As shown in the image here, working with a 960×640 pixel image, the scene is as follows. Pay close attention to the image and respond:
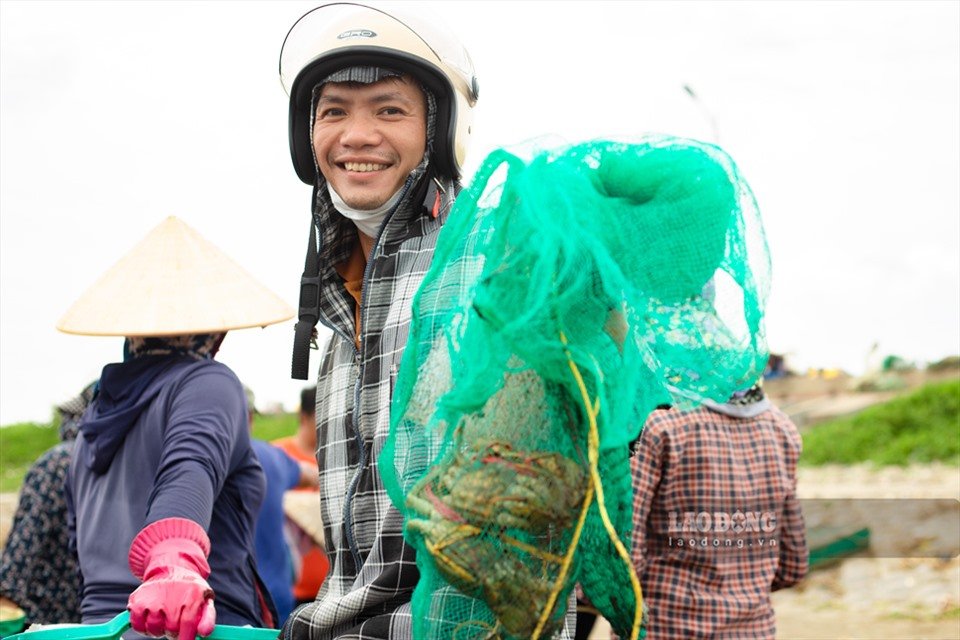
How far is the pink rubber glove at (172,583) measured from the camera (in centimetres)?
304

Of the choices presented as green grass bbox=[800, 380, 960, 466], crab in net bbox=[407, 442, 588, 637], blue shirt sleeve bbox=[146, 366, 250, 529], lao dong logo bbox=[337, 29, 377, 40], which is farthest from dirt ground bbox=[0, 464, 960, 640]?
crab in net bbox=[407, 442, 588, 637]

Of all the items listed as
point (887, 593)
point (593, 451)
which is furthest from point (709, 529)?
point (887, 593)

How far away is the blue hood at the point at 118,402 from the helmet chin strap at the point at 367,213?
1256 mm

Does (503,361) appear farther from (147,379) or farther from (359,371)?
(147,379)

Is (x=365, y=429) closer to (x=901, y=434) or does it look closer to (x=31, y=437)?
(x=901, y=434)

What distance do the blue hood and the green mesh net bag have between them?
199 centimetres

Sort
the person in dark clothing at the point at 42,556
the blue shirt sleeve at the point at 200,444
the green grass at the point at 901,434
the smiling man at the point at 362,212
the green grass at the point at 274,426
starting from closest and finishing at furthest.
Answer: the smiling man at the point at 362,212, the blue shirt sleeve at the point at 200,444, the person in dark clothing at the point at 42,556, the green grass at the point at 901,434, the green grass at the point at 274,426

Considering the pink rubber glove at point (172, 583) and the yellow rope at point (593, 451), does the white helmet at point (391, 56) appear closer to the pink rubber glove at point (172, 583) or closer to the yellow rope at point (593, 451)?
the yellow rope at point (593, 451)

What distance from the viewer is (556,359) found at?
76.0 inches

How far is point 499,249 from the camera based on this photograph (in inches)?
79.0

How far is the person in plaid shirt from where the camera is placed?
15.0 ft

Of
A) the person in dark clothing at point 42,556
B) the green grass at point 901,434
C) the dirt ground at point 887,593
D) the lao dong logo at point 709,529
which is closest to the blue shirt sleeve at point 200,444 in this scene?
the person in dark clothing at point 42,556

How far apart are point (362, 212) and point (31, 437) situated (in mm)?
17761

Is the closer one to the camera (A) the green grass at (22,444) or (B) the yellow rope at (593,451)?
(B) the yellow rope at (593,451)
